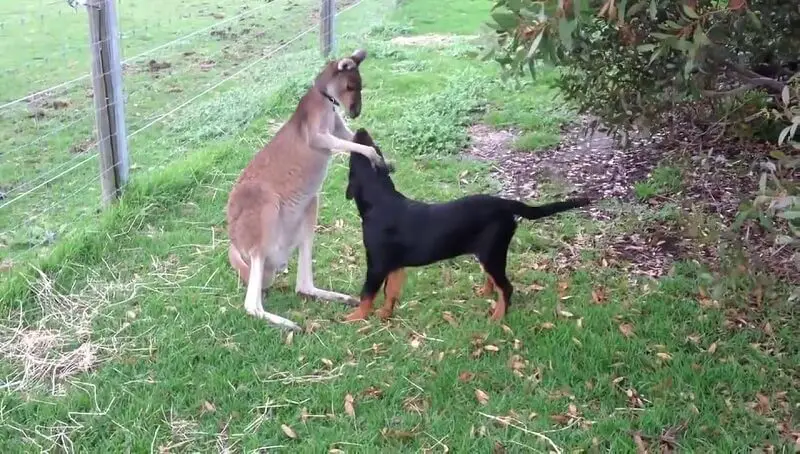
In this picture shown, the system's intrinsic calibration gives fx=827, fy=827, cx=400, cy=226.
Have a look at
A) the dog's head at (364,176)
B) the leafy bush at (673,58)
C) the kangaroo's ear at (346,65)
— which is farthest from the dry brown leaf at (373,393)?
the kangaroo's ear at (346,65)

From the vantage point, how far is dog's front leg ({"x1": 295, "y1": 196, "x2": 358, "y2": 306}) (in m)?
4.71

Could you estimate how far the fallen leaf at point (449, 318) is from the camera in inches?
174

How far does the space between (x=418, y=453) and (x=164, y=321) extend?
175 centimetres

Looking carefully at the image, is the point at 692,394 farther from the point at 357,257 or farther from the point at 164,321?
the point at 164,321

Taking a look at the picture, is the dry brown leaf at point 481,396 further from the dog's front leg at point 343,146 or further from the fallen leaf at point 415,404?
the dog's front leg at point 343,146

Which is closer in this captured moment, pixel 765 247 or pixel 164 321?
pixel 164 321

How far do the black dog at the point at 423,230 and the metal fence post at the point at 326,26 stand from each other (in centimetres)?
580

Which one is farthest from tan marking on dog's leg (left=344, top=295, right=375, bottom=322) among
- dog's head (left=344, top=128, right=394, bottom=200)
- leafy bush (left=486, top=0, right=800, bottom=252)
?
leafy bush (left=486, top=0, right=800, bottom=252)

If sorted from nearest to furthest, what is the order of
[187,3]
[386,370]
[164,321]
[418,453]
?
[418,453] < [386,370] < [164,321] < [187,3]

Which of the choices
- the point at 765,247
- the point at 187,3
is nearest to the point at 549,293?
the point at 765,247

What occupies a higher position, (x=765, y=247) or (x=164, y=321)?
(x=765, y=247)

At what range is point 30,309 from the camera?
179 inches

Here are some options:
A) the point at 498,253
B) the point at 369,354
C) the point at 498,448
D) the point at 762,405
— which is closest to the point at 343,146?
the point at 498,253

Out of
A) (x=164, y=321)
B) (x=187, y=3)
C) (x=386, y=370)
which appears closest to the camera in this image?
(x=386, y=370)
